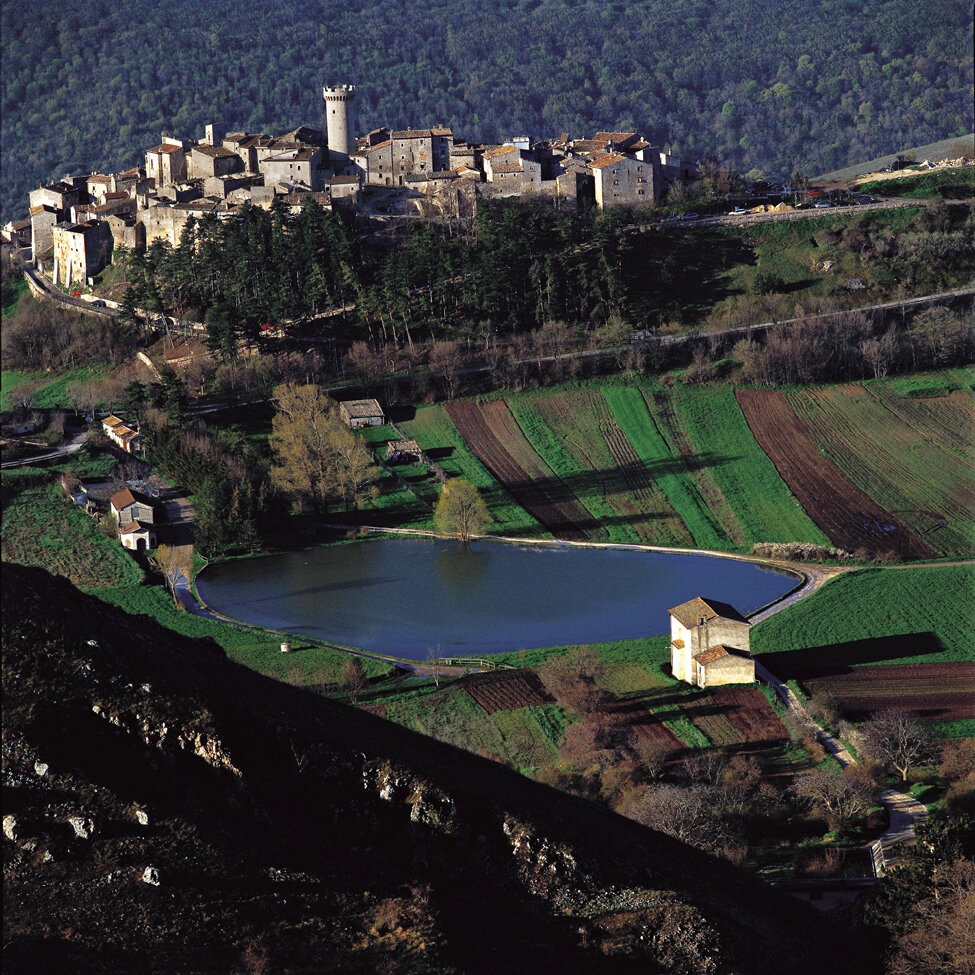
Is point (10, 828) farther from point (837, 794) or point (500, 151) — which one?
point (500, 151)

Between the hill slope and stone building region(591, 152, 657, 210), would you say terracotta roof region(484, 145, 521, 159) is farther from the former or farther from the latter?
the hill slope

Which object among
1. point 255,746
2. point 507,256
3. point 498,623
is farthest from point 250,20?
point 255,746

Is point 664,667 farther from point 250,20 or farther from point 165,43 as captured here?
point 250,20

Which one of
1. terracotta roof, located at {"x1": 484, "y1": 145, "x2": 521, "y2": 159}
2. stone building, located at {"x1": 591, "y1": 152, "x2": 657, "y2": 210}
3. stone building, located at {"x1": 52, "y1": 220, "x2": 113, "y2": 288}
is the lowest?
stone building, located at {"x1": 52, "y1": 220, "x2": 113, "y2": 288}

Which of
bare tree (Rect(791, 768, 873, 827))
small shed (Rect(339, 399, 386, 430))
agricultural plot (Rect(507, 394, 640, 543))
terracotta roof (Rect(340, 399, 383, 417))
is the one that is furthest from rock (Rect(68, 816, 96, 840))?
terracotta roof (Rect(340, 399, 383, 417))

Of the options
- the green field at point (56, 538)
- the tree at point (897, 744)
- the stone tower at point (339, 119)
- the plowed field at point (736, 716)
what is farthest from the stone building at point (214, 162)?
the tree at point (897, 744)

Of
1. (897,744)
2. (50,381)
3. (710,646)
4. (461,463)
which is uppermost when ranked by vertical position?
(50,381)

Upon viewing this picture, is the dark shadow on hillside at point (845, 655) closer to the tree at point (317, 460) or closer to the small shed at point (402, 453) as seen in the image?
the tree at point (317, 460)

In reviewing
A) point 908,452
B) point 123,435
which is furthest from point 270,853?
point 908,452
